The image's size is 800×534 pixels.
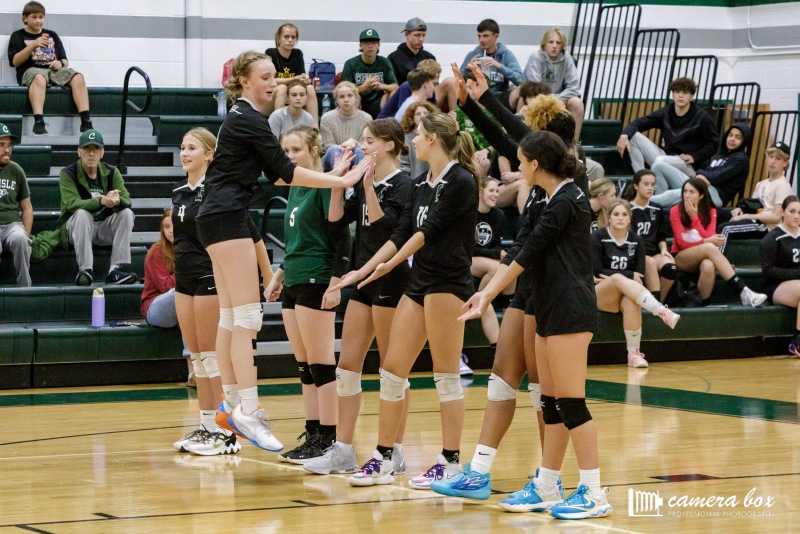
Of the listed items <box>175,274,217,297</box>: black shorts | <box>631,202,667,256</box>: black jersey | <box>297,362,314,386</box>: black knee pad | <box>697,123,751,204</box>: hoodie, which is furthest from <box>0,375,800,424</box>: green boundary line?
<box>697,123,751,204</box>: hoodie

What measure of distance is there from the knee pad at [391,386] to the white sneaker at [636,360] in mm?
4976

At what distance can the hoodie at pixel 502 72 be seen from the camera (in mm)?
12172

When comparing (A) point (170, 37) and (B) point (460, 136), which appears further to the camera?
(A) point (170, 37)

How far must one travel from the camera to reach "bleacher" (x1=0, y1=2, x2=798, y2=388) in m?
8.98

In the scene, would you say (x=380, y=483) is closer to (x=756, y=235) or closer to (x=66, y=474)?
(x=66, y=474)

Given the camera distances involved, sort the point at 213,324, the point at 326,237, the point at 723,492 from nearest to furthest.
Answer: the point at 723,492 → the point at 326,237 → the point at 213,324

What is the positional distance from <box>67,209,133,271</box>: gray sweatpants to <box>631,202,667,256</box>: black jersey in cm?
454

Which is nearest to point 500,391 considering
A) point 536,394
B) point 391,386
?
point 536,394

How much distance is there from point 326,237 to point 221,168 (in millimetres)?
700

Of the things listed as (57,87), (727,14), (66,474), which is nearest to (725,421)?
(66,474)

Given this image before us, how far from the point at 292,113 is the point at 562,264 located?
6.23 m

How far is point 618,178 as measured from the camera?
12.3 metres

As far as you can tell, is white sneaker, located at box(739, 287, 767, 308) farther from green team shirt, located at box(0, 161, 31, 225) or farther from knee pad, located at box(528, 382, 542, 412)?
green team shirt, located at box(0, 161, 31, 225)

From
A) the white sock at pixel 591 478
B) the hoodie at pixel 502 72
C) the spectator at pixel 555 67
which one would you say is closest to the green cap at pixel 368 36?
the hoodie at pixel 502 72
